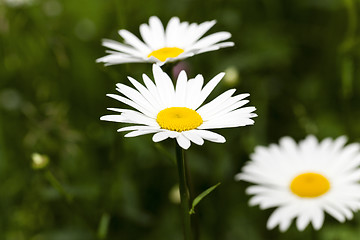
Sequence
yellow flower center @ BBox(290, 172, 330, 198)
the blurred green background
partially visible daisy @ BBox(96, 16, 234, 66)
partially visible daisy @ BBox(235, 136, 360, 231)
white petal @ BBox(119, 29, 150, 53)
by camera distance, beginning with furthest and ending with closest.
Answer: the blurred green background
yellow flower center @ BBox(290, 172, 330, 198)
partially visible daisy @ BBox(235, 136, 360, 231)
white petal @ BBox(119, 29, 150, 53)
partially visible daisy @ BBox(96, 16, 234, 66)

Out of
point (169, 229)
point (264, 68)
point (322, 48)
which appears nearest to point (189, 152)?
point (169, 229)

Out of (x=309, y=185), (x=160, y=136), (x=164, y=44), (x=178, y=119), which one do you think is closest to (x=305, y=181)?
(x=309, y=185)

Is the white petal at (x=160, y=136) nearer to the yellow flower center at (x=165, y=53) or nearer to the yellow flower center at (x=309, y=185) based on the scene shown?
the yellow flower center at (x=165, y=53)

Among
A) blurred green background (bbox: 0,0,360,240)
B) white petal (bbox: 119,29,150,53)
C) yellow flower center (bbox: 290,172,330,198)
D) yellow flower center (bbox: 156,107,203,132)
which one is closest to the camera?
yellow flower center (bbox: 156,107,203,132)

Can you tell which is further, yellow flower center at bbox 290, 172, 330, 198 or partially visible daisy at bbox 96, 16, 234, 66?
yellow flower center at bbox 290, 172, 330, 198

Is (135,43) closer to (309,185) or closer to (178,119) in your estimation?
(178,119)

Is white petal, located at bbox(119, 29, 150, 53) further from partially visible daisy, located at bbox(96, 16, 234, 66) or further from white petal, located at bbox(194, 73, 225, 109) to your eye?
white petal, located at bbox(194, 73, 225, 109)

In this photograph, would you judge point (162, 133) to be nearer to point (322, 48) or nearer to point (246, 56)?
point (246, 56)

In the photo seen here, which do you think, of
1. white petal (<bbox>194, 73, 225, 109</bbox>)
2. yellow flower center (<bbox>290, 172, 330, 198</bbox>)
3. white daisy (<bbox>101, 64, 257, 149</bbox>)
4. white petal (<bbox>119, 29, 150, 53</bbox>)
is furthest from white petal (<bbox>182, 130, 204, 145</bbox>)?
yellow flower center (<bbox>290, 172, 330, 198</bbox>)
